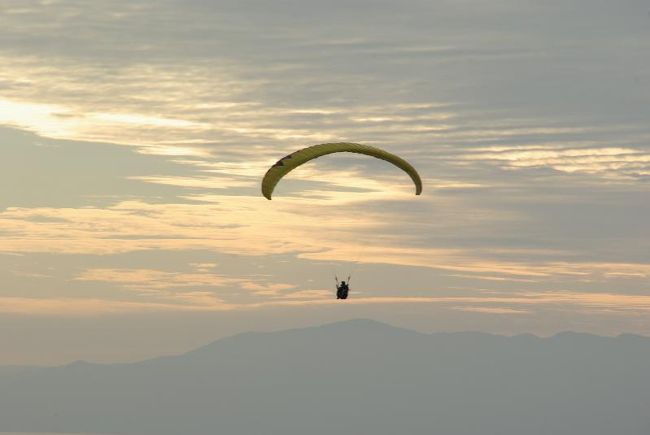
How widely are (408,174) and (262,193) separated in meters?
9.50

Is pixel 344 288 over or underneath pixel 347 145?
underneath

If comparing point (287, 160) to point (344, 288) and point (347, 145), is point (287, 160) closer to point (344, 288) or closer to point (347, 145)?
point (347, 145)

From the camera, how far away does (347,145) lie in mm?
73375

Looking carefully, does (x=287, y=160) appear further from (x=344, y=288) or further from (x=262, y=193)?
(x=344, y=288)

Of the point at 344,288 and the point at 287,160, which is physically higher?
the point at 287,160

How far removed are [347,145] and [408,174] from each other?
5.42m

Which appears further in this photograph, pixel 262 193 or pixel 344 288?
pixel 344 288

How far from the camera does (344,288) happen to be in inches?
3201

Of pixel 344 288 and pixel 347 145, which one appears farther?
pixel 344 288

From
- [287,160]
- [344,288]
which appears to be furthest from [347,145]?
[344,288]

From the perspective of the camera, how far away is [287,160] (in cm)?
7350

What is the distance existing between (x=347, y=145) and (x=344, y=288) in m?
11.9

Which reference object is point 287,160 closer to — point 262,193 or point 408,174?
point 262,193

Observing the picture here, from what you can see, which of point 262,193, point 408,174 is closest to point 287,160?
point 262,193
